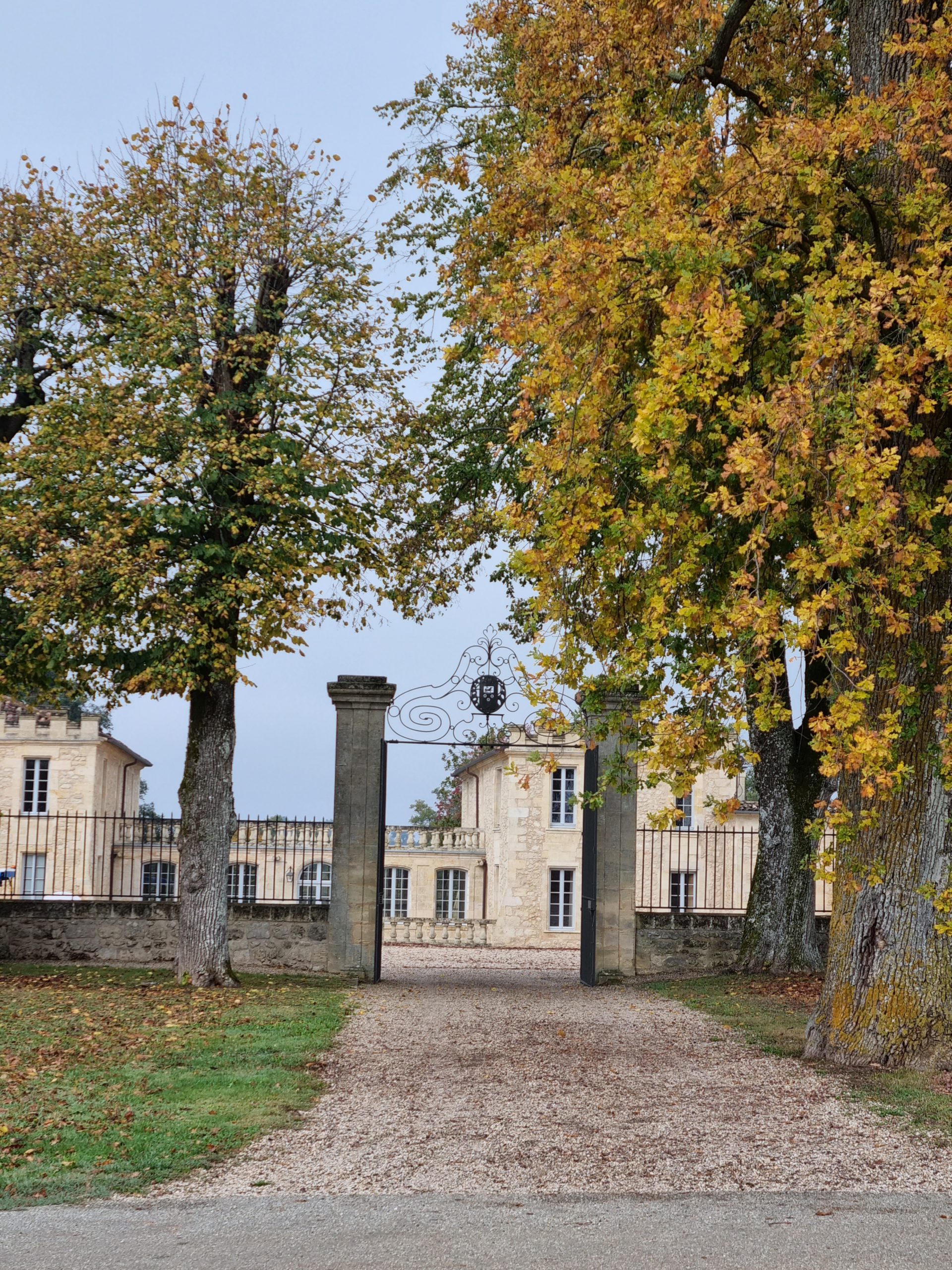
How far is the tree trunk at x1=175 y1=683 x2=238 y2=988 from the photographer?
14.2m

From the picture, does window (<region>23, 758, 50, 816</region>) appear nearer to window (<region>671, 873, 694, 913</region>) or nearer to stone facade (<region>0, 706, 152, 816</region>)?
stone facade (<region>0, 706, 152, 816</region>)

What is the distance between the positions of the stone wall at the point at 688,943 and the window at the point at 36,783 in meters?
21.9

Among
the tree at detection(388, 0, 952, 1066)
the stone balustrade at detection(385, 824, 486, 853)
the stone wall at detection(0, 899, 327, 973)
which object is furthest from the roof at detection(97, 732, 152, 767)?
the tree at detection(388, 0, 952, 1066)

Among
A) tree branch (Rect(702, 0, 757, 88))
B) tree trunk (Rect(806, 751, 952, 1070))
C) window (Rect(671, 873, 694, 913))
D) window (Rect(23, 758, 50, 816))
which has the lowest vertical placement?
window (Rect(671, 873, 694, 913))

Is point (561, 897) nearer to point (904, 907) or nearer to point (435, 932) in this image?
point (435, 932)

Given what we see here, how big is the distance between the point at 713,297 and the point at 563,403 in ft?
4.83

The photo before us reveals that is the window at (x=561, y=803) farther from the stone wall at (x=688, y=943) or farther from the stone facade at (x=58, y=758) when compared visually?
the stone wall at (x=688, y=943)

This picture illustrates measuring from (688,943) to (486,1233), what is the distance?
38.2 ft

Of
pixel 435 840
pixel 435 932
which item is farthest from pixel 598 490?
pixel 435 840

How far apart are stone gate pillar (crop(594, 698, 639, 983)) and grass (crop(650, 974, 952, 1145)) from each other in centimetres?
63

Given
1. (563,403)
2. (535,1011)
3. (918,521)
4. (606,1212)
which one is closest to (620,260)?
(563,403)

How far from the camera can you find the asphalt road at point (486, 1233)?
493cm

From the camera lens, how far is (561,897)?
98.8 ft

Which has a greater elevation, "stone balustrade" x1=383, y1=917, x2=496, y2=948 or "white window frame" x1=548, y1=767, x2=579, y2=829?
"white window frame" x1=548, y1=767, x2=579, y2=829
